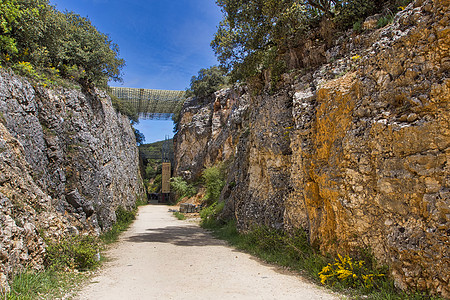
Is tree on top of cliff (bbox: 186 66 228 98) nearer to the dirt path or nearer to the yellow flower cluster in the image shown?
the dirt path

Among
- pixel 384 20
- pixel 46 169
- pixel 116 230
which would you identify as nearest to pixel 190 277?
pixel 46 169

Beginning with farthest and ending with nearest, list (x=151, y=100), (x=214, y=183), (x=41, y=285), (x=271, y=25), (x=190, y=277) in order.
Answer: (x=151, y=100)
(x=214, y=183)
(x=271, y=25)
(x=190, y=277)
(x=41, y=285)

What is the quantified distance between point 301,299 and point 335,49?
662 centimetres

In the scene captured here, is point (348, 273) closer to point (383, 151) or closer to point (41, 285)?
point (383, 151)

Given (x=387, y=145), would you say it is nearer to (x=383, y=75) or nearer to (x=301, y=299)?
(x=383, y=75)

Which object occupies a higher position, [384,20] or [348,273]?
[384,20]

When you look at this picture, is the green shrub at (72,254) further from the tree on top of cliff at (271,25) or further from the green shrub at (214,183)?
the green shrub at (214,183)

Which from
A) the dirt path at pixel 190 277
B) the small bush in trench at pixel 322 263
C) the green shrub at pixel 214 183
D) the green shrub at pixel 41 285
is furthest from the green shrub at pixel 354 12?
the green shrub at pixel 214 183

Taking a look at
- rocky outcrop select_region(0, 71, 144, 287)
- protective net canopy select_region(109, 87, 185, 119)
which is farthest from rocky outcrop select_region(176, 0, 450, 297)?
protective net canopy select_region(109, 87, 185, 119)

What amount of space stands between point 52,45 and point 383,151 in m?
12.4

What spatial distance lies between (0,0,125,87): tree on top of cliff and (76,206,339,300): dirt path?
7.04m

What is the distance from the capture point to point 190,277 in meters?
5.83

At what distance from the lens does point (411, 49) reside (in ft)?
15.8

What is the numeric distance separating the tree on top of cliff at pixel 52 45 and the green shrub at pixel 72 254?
238 inches
